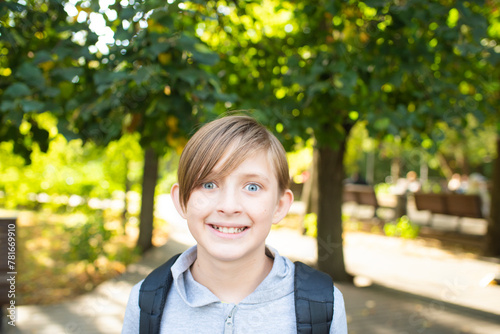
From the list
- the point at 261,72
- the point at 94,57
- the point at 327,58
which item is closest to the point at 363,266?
the point at 261,72

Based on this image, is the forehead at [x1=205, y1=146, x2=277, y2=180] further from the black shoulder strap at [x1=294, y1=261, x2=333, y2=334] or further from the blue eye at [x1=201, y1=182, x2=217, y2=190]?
the black shoulder strap at [x1=294, y1=261, x2=333, y2=334]

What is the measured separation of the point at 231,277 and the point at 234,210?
0.25m

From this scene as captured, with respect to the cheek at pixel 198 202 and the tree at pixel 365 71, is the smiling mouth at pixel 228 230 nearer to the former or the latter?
the cheek at pixel 198 202

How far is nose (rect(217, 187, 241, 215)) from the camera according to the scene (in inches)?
47.0

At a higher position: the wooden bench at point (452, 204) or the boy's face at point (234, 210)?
the boy's face at point (234, 210)

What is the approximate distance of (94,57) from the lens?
2.52m

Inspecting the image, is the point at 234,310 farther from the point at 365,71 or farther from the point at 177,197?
the point at 365,71

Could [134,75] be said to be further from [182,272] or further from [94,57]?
[182,272]


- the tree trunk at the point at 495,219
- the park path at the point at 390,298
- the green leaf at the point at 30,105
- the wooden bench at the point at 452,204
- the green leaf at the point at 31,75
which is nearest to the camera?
the green leaf at the point at 30,105

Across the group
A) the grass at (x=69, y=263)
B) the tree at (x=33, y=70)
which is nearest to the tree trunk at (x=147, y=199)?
the grass at (x=69, y=263)

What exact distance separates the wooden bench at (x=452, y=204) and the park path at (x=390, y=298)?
1.46 metres

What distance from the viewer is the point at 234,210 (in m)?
1.20

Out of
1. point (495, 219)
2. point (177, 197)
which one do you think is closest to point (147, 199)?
point (495, 219)

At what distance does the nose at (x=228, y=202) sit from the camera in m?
1.19
